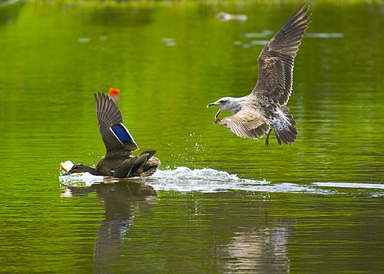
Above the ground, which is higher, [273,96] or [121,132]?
[273,96]

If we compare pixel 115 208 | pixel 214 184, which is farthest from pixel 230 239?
pixel 214 184

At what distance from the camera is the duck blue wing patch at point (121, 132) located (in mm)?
13781

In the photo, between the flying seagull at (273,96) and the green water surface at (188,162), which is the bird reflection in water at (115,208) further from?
the flying seagull at (273,96)

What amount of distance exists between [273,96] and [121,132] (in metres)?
2.22

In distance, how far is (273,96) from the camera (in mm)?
14273

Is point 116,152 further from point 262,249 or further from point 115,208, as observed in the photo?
point 262,249

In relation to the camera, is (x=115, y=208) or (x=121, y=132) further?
(x=121, y=132)

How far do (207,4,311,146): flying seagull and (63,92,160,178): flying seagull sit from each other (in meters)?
1.26

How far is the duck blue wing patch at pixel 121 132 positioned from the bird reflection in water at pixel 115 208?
2.02ft

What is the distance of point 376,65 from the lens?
31500 millimetres

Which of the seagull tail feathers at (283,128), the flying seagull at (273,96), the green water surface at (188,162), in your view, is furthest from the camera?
the seagull tail feathers at (283,128)

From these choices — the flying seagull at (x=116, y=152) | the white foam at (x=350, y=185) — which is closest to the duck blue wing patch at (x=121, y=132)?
the flying seagull at (x=116, y=152)

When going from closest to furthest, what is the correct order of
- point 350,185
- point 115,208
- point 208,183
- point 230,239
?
point 230,239
point 115,208
point 350,185
point 208,183

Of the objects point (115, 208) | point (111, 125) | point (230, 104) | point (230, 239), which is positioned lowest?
point (115, 208)
